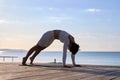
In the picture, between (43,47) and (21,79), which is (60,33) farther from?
(21,79)

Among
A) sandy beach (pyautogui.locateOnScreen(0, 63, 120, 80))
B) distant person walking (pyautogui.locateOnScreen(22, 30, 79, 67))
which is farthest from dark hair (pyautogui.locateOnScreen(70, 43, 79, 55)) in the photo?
sandy beach (pyautogui.locateOnScreen(0, 63, 120, 80))

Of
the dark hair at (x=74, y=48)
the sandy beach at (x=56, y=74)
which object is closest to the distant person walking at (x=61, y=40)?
the dark hair at (x=74, y=48)

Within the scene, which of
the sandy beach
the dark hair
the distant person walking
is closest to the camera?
the sandy beach

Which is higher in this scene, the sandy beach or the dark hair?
the dark hair

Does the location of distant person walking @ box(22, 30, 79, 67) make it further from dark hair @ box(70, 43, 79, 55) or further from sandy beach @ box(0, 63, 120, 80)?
sandy beach @ box(0, 63, 120, 80)

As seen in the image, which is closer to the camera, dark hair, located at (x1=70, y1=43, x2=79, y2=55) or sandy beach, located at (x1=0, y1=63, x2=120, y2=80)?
sandy beach, located at (x1=0, y1=63, x2=120, y2=80)

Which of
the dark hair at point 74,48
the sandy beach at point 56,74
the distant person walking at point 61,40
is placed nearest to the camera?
the sandy beach at point 56,74

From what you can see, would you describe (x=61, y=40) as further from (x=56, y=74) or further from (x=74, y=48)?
(x=56, y=74)

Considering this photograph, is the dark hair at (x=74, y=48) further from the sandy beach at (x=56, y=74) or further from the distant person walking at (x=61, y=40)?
the sandy beach at (x=56, y=74)

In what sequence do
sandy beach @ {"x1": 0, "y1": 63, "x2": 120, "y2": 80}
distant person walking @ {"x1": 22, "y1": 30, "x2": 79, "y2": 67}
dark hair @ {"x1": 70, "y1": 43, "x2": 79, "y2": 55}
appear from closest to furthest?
sandy beach @ {"x1": 0, "y1": 63, "x2": 120, "y2": 80}
distant person walking @ {"x1": 22, "y1": 30, "x2": 79, "y2": 67}
dark hair @ {"x1": 70, "y1": 43, "x2": 79, "y2": 55}

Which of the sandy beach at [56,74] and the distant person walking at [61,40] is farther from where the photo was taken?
the distant person walking at [61,40]

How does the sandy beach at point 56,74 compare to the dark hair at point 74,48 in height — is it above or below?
below

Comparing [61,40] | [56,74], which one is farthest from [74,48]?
[56,74]

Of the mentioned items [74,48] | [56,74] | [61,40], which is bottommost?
[56,74]
